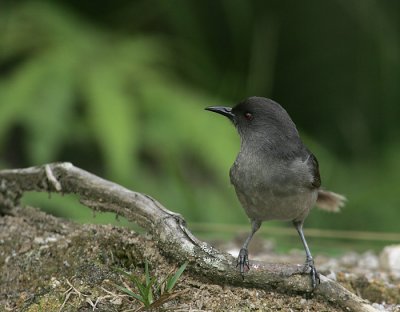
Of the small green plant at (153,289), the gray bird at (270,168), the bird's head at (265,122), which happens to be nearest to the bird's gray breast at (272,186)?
the gray bird at (270,168)

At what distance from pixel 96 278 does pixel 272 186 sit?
1.06 m

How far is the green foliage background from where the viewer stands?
6203mm

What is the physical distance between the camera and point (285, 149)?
3.85 meters

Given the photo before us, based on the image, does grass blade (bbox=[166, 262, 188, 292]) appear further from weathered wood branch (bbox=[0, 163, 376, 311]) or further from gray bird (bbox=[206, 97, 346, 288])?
gray bird (bbox=[206, 97, 346, 288])

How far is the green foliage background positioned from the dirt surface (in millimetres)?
2384

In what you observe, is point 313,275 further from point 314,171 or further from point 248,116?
point 248,116

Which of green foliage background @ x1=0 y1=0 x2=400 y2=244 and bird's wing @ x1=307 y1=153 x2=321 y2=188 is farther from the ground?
green foliage background @ x1=0 y1=0 x2=400 y2=244

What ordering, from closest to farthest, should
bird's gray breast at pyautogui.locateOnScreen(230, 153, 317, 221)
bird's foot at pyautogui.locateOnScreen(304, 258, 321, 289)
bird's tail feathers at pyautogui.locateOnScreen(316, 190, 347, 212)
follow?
bird's foot at pyautogui.locateOnScreen(304, 258, 321, 289), bird's gray breast at pyautogui.locateOnScreen(230, 153, 317, 221), bird's tail feathers at pyautogui.locateOnScreen(316, 190, 347, 212)

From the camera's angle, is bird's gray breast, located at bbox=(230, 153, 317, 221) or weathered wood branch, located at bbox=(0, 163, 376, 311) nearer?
weathered wood branch, located at bbox=(0, 163, 376, 311)

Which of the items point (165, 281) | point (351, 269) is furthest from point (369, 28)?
point (165, 281)

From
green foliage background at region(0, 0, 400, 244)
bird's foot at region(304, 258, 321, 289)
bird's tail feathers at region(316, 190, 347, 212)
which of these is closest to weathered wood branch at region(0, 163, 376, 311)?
bird's foot at region(304, 258, 321, 289)

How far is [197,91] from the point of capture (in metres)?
7.09

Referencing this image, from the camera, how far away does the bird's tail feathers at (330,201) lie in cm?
441

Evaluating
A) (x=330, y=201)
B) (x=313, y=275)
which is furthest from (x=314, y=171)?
(x=313, y=275)
